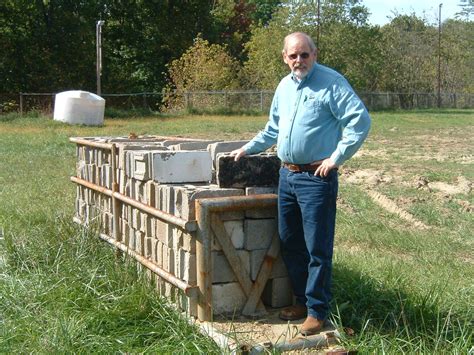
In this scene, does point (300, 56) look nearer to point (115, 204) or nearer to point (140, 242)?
point (140, 242)

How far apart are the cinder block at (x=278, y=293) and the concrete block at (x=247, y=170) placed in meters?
0.72

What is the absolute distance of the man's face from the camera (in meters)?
4.62

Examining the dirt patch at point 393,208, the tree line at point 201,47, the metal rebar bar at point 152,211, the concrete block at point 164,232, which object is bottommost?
the dirt patch at point 393,208

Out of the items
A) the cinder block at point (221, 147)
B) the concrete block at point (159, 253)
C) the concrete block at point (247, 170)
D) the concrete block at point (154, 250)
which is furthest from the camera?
the cinder block at point (221, 147)

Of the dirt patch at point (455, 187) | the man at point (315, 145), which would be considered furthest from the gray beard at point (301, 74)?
the dirt patch at point (455, 187)

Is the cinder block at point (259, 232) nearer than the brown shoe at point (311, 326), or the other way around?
the brown shoe at point (311, 326)

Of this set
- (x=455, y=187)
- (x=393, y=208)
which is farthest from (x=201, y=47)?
(x=393, y=208)

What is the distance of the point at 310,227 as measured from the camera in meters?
4.68

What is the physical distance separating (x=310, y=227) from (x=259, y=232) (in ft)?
1.80

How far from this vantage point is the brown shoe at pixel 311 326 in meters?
4.70

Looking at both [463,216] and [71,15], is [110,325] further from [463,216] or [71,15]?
[71,15]

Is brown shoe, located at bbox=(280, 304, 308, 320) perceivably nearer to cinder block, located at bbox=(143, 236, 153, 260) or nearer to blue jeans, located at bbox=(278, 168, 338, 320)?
blue jeans, located at bbox=(278, 168, 338, 320)

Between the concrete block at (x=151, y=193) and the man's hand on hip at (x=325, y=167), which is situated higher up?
the man's hand on hip at (x=325, y=167)

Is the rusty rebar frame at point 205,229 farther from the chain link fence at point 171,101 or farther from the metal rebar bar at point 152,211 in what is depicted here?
the chain link fence at point 171,101
